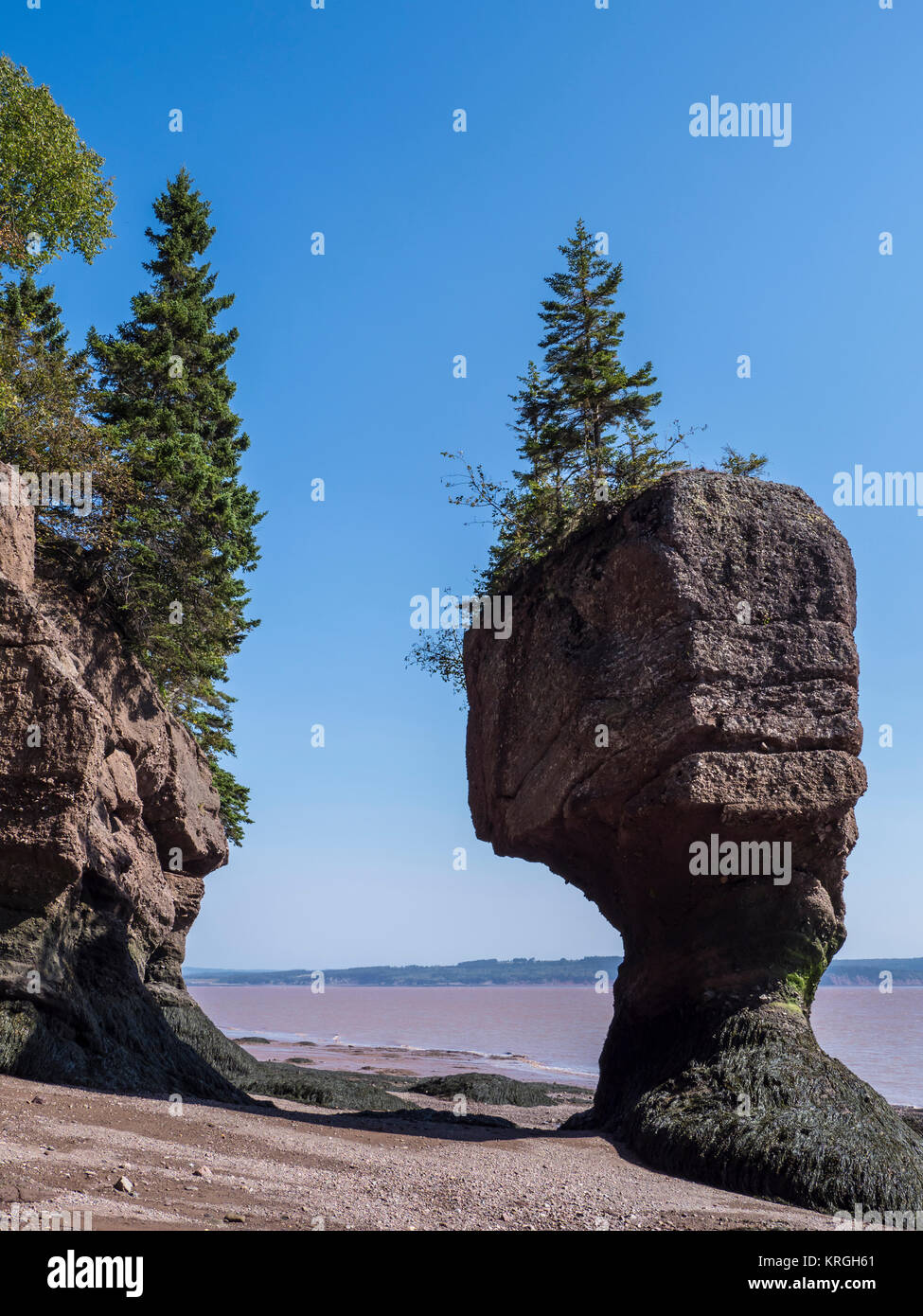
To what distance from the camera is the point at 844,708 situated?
13406 mm

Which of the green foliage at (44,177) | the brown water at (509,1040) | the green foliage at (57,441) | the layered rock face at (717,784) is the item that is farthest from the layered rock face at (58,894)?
the brown water at (509,1040)

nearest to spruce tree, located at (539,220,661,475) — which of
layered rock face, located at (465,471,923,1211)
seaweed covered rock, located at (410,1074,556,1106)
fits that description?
layered rock face, located at (465,471,923,1211)

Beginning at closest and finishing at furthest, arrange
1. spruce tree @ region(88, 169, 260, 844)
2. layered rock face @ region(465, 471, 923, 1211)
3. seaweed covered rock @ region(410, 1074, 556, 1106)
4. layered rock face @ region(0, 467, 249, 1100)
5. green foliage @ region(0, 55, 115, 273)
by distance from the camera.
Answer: layered rock face @ region(0, 467, 249, 1100) < layered rock face @ region(465, 471, 923, 1211) < spruce tree @ region(88, 169, 260, 844) < green foliage @ region(0, 55, 115, 273) < seaweed covered rock @ region(410, 1074, 556, 1106)

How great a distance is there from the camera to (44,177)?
73.8ft

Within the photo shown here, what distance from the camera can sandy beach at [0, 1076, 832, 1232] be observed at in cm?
650

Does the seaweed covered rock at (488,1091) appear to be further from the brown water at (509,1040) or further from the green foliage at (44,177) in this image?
the green foliage at (44,177)

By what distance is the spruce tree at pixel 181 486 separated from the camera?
18.5 m

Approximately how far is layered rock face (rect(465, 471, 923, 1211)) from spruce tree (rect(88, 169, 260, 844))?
29.2 feet

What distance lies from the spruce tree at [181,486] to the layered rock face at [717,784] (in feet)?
29.2

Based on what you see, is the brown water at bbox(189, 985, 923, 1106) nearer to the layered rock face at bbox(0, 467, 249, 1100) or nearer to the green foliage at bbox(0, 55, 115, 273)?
the layered rock face at bbox(0, 467, 249, 1100)

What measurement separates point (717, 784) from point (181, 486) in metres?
12.8

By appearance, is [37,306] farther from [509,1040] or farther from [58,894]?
[509,1040]
